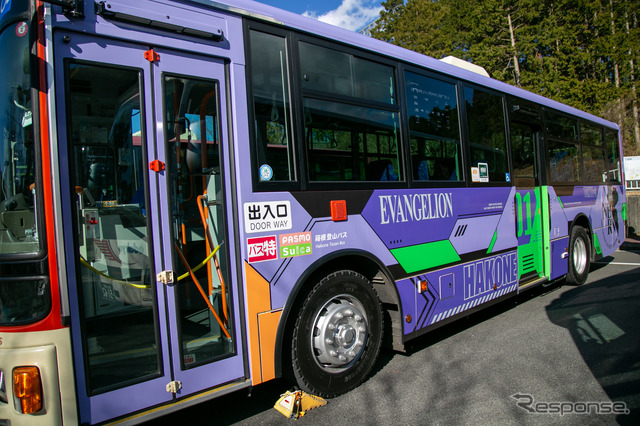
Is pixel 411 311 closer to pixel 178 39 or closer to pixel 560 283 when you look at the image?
pixel 178 39

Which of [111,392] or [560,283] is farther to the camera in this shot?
[560,283]

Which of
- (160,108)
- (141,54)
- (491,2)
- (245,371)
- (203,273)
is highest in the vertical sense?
(491,2)

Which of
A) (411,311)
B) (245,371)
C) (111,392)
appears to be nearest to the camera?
(111,392)

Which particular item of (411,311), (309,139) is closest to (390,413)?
(411,311)

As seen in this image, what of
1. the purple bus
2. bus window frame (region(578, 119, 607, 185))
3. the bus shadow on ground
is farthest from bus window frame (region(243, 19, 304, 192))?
bus window frame (region(578, 119, 607, 185))

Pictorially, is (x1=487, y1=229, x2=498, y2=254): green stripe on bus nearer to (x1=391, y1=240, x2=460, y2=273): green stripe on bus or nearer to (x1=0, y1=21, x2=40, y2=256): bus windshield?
(x1=391, y1=240, x2=460, y2=273): green stripe on bus

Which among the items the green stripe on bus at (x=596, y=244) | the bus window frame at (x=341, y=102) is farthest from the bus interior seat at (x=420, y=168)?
the green stripe on bus at (x=596, y=244)

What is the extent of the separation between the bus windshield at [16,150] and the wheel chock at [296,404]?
1.99 meters

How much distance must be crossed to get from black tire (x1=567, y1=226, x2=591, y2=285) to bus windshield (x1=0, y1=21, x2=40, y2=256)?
765 cm

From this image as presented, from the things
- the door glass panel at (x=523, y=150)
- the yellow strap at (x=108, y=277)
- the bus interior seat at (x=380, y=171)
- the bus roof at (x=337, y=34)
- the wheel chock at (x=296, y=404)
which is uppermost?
the bus roof at (x=337, y=34)

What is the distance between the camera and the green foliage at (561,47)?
1070 inches

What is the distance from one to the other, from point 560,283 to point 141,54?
7.95 meters

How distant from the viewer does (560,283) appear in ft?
26.2

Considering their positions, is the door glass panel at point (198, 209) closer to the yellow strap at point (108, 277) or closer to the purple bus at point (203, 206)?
the purple bus at point (203, 206)
